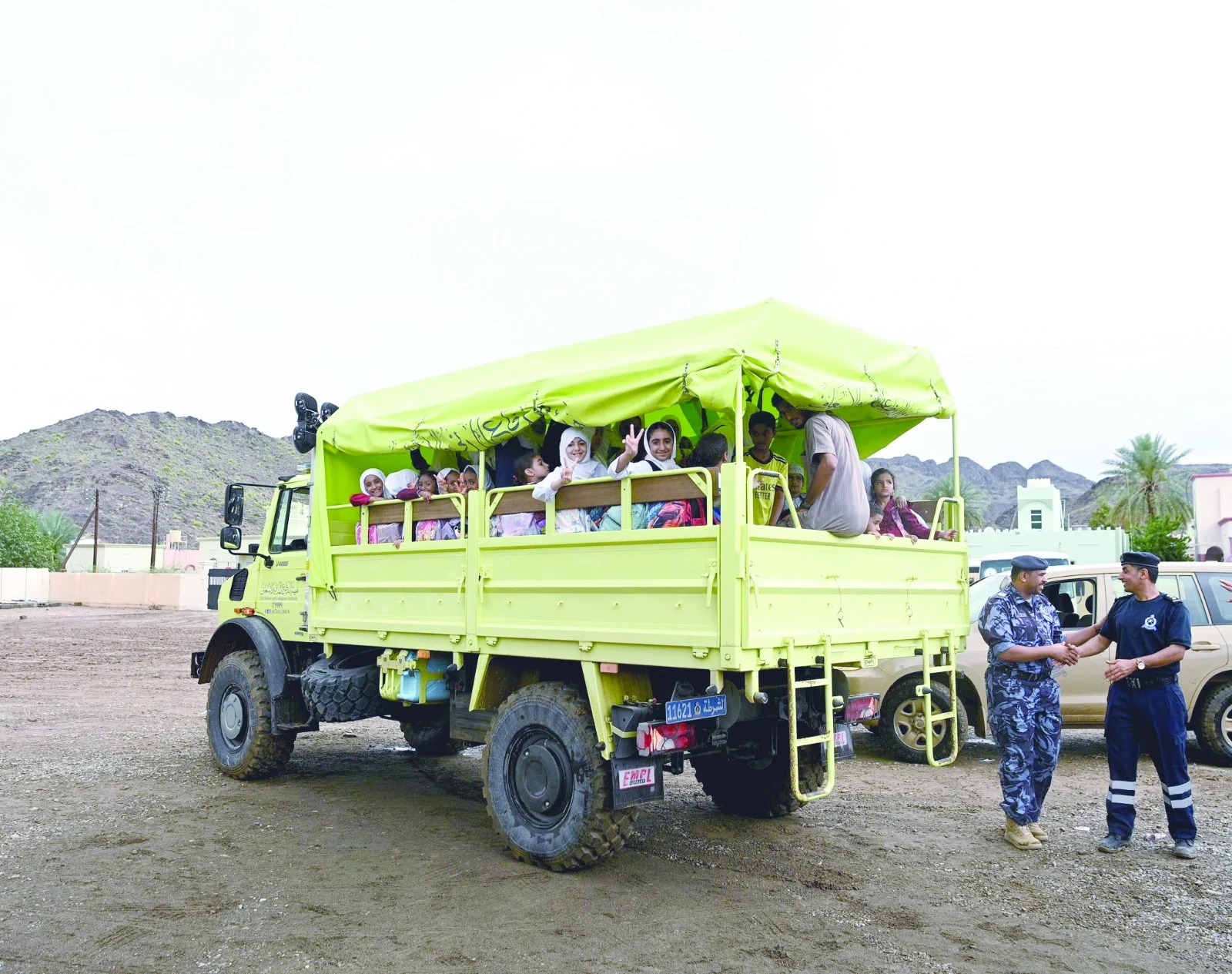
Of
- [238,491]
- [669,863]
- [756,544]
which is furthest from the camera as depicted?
[238,491]

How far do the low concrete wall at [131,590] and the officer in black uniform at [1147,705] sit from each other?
42984 millimetres

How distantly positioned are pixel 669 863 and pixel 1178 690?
129 inches

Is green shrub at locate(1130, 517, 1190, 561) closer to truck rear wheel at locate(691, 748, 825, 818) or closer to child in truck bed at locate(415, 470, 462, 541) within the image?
truck rear wheel at locate(691, 748, 825, 818)

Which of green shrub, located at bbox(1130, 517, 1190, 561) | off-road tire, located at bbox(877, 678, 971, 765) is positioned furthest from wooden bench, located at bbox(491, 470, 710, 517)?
green shrub, located at bbox(1130, 517, 1190, 561)

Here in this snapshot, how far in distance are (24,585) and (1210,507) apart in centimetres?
5201

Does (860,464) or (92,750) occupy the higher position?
(860,464)

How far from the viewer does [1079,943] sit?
4770mm

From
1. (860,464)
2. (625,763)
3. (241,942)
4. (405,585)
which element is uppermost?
(860,464)

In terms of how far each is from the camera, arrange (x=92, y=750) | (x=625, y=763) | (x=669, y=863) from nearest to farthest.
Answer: (x=625, y=763), (x=669, y=863), (x=92, y=750)

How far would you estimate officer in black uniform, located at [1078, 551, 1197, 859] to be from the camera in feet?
20.3

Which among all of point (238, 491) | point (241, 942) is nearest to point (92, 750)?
point (238, 491)

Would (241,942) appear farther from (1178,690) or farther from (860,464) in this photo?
(1178,690)

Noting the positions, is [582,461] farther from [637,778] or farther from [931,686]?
[931,686]

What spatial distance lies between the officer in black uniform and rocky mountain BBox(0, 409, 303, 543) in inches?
3352
